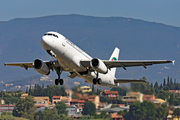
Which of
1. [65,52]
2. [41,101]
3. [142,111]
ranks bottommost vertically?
[142,111]

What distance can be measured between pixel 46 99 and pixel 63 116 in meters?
13.4

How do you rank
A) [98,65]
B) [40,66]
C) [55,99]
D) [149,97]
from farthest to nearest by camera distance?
[55,99], [149,97], [40,66], [98,65]

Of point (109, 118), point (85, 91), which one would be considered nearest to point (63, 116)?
point (109, 118)

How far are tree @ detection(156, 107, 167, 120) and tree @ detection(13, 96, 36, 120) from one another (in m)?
30.4

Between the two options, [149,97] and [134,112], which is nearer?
[149,97]

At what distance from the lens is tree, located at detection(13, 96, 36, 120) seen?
261 feet

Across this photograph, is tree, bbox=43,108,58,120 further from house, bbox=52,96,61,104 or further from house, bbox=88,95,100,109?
house, bbox=88,95,100,109

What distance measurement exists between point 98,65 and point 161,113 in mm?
23605

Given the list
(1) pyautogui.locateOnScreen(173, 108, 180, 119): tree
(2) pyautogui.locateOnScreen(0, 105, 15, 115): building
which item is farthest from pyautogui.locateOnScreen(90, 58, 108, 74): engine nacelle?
(2) pyautogui.locateOnScreen(0, 105, 15, 115): building

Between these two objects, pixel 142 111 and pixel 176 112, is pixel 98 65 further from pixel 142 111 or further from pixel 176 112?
pixel 142 111

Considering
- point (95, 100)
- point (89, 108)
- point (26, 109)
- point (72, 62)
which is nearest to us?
point (72, 62)

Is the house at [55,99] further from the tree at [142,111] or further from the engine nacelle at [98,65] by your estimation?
the engine nacelle at [98,65]

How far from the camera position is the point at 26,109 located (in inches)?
3152

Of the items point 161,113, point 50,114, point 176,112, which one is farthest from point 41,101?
point 176,112
